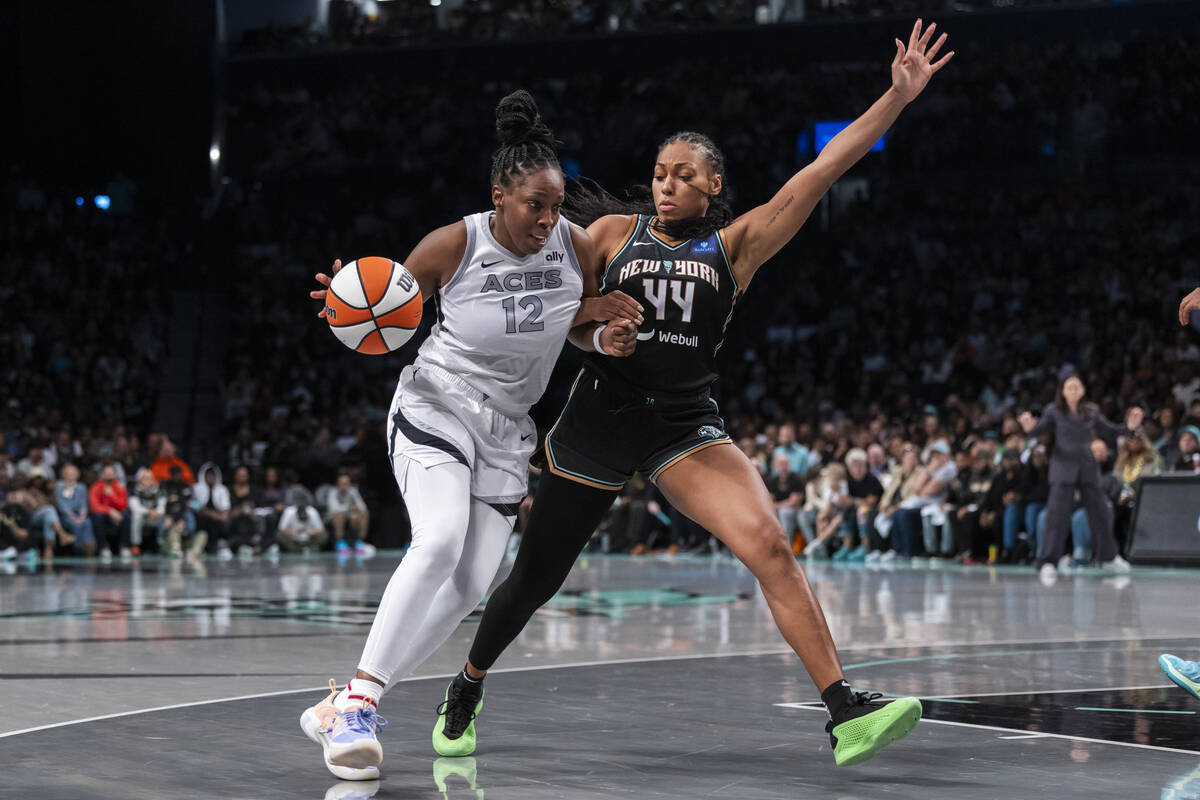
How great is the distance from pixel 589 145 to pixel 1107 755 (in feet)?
77.6

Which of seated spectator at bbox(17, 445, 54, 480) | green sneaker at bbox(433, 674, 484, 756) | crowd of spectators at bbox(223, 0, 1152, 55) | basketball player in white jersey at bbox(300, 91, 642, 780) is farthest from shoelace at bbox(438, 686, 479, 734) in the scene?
crowd of spectators at bbox(223, 0, 1152, 55)

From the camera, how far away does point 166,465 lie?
60.9 ft

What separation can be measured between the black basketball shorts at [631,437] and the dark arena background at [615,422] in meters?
0.90

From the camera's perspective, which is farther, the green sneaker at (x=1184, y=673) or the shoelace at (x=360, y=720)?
→ the green sneaker at (x=1184, y=673)

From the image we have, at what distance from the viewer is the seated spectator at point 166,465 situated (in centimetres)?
1828

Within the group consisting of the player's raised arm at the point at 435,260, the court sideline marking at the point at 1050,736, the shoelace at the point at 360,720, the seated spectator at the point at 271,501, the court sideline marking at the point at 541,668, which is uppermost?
the player's raised arm at the point at 435,260

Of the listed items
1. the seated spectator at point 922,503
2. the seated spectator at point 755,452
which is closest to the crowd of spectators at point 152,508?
the seated spectator at point 755,452

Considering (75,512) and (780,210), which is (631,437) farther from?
(75,512)

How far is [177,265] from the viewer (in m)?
27.5

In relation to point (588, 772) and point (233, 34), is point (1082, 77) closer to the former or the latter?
point (233, 34)

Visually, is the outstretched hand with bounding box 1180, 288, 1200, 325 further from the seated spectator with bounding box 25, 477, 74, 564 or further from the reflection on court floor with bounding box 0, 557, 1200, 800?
the seated spectator with bounding box 25, 477, 74, 564

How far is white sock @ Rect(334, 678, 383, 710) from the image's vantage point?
4477mm

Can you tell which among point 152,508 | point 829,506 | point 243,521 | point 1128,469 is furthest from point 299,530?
point 1128,469

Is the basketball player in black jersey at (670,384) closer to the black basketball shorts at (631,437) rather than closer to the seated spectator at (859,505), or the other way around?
the black basketball shorts at (631,437)
